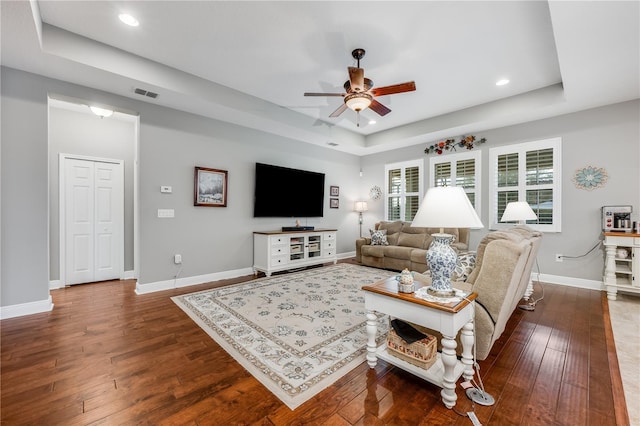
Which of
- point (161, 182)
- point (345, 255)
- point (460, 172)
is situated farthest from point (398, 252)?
point (161, 182)

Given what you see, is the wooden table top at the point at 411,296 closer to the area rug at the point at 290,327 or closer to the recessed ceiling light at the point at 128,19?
the area rug at the point at 290,327

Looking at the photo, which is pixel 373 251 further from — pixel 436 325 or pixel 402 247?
pixel 436 325

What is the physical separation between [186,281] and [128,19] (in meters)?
3.28

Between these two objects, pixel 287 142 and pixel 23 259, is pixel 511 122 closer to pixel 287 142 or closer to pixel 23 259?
pixel 287 142

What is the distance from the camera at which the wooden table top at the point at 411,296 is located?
1521 millimetres

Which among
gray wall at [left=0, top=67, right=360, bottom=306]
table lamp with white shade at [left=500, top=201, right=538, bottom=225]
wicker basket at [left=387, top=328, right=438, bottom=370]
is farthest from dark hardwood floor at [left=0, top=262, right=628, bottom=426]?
table lamp with white shade at [left=500, top=201, right=538, bottom=225]

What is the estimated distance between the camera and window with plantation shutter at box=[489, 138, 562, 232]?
14.0ft

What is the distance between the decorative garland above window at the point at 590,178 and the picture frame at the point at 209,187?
559cm

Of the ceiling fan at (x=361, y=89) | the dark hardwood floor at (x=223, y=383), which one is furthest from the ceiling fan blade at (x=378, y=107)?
the dark hardwood floor at (x=223, y=383)

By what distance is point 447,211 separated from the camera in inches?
65.9

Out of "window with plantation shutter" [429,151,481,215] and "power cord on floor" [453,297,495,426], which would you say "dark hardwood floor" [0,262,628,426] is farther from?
"window with plantation shutter" [429,151,481,215]

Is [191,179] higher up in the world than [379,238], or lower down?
higher up

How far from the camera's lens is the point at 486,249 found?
1.90 meters

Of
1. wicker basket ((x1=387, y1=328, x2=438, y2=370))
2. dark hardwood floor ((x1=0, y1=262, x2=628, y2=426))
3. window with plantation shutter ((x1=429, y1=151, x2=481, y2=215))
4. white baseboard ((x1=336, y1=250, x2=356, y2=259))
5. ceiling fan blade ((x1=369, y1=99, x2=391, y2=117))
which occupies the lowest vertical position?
dark hardwood floor ((x1=0, y1=262, x2=628, y2=426))
